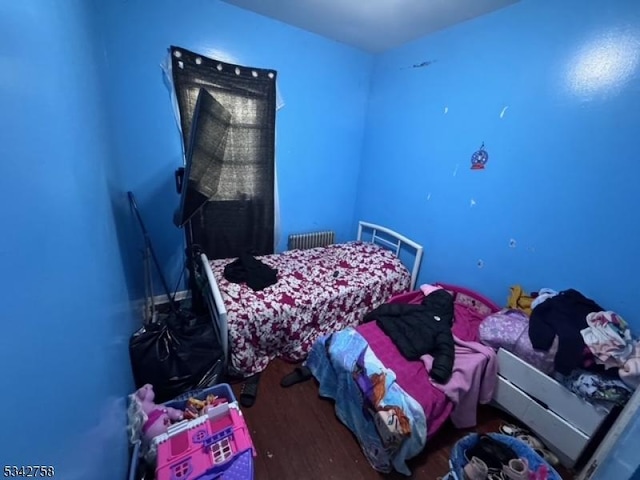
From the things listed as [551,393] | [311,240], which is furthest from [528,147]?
[311,240]

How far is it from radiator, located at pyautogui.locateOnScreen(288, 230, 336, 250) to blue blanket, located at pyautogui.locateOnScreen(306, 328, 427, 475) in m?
1.47

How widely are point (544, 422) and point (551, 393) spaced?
0.20 meters

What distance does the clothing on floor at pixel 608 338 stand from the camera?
4.09ft

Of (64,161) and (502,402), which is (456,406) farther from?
(64,161)

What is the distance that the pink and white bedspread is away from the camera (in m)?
1.81

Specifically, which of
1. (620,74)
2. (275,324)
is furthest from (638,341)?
(275,324)

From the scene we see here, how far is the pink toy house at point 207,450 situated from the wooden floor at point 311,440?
1.00ft

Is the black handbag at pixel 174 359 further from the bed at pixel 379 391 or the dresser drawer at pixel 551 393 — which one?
the dresser drawer at pixel 551 393

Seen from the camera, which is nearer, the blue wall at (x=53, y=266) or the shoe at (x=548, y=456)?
the blue wall at (x=53, y=266)

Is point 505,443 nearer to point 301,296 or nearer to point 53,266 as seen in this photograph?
point 301,296

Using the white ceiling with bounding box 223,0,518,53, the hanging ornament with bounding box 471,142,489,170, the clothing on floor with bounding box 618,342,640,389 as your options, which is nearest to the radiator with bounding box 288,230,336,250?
the hanging ornament with bounding box 471,142,489,170

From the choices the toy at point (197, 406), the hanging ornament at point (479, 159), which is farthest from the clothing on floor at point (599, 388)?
the toy at point (197, 406)

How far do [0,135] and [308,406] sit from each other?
1892mm

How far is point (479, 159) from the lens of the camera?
2.05 metres
